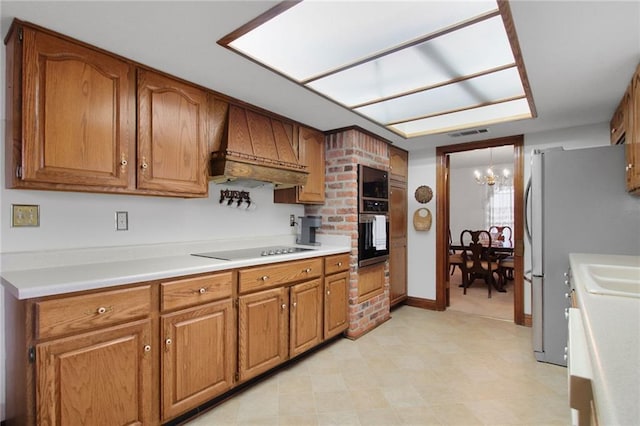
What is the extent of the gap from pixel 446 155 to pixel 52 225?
396 cm

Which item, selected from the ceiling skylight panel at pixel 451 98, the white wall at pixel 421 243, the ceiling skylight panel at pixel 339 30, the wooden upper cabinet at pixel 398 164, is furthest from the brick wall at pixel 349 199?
the ceiling skylight panel at pixel 339 30

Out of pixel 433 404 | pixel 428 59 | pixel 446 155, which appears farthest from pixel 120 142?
pixel 446 155

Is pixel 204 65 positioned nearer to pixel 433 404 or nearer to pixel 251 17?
pixel 251 17

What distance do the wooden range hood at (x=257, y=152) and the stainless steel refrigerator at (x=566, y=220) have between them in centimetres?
203

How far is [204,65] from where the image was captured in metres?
1.88

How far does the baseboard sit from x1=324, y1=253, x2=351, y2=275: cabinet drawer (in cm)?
159

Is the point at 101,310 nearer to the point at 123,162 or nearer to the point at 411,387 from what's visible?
the point at 123,162

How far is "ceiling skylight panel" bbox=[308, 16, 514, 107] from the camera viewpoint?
1680 millimetres

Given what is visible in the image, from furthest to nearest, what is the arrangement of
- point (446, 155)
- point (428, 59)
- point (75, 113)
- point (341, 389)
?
1. point (446, 155)
2. point (341, 389)
3. point (428, 59)
4. point (75, 113)

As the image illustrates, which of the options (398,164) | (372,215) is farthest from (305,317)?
(398,164)

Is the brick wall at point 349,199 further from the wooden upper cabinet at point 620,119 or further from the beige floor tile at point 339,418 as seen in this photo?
the wooden upper cabinet at point 620,119

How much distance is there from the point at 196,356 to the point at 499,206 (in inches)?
278

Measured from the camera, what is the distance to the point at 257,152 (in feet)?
8.33

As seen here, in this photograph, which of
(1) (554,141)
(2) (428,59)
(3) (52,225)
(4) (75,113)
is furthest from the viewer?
(1) (554,141)
